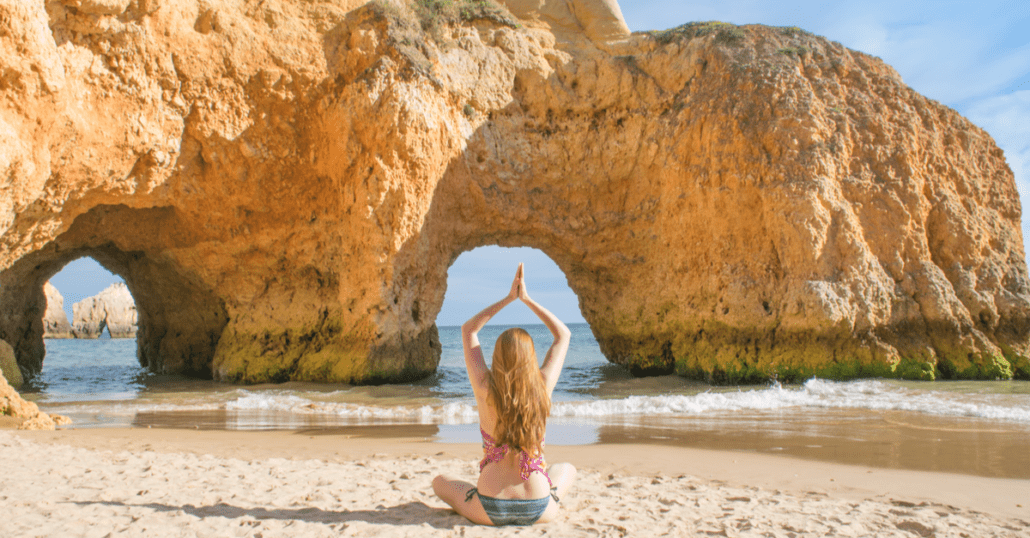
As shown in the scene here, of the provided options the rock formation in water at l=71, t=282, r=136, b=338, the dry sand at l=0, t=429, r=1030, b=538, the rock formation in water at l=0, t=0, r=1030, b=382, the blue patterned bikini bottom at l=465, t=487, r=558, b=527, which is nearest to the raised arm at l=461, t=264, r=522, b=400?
the blue patterned bikini bottom at l=465, t=487, r=558, b=527

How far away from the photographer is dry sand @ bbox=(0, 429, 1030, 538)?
2.90 metres

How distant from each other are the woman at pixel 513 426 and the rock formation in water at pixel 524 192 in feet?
27.0

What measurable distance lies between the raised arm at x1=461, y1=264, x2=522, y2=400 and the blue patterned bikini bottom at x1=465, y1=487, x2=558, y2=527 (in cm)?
50

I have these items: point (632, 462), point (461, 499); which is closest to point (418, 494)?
point (461, 499)

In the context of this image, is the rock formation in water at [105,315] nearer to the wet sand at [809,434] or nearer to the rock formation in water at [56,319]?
the rock formation in water at [56,319]

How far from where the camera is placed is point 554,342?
3.01 meters

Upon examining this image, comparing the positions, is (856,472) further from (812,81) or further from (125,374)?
(125,374)

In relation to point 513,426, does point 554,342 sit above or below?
above

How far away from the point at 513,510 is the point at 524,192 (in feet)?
33.6

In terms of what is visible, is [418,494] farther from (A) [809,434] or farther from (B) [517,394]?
(A) [809,434]

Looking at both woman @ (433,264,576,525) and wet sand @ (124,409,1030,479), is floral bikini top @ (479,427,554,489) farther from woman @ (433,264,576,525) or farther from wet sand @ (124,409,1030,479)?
wet sand @ (124,409,1030,479)

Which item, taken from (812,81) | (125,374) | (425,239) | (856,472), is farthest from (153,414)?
(812,81)

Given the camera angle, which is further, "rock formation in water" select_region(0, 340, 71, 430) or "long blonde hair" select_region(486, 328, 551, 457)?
"rock formation in water" select_region(0, 340, 71, 430)

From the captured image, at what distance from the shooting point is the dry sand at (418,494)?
2902 millimetres
